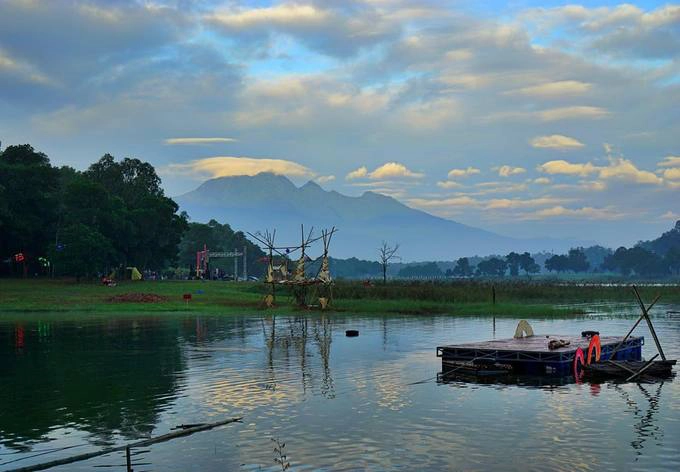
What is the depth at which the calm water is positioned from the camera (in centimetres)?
2436

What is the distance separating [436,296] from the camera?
340 ft

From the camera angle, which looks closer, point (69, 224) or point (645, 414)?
point (645, 414)

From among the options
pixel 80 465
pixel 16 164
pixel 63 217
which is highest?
pixel 16 164

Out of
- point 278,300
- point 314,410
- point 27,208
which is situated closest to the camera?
point 314,410

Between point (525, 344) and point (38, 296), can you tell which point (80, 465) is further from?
point (38, 296)

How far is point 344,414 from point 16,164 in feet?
381

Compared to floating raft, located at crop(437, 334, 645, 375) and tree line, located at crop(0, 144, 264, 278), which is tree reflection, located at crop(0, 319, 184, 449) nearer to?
floating raft, located at crop(437, 334, 645, 375)

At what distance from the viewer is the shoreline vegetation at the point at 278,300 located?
92.8m

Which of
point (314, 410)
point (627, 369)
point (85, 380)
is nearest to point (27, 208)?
point (85, 380)

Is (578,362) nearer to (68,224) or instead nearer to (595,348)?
(595,348)

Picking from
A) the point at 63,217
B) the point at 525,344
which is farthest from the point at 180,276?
the point at 525,344

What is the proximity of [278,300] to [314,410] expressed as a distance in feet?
269

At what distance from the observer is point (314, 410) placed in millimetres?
31828

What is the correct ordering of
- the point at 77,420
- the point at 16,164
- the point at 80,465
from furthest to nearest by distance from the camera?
the point at 16,164 < the point at 77,420 < the point at 80,465
